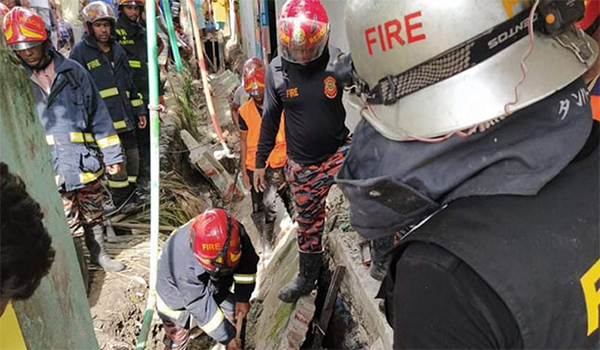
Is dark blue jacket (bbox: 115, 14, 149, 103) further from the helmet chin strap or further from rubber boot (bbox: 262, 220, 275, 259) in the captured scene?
rubber boot (bbox: 262, 220, 275, 259)

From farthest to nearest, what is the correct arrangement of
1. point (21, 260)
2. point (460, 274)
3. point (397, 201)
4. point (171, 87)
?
point (171, 87), point (21, 260), point (397, 201), point (460, 274)

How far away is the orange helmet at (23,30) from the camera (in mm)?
3305

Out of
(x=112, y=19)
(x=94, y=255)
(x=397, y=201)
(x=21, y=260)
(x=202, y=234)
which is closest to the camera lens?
(x=397, y=201)

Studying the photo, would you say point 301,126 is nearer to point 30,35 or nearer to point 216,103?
point 30,35

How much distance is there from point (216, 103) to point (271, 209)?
21.0 ft

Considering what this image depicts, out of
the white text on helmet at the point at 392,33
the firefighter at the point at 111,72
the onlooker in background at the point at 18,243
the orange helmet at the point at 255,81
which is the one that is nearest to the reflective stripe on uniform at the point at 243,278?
the firefighter at the point at 111,72

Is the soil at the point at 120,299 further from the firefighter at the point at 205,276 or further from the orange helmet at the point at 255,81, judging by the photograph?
the orange helmet at the point at 255,81

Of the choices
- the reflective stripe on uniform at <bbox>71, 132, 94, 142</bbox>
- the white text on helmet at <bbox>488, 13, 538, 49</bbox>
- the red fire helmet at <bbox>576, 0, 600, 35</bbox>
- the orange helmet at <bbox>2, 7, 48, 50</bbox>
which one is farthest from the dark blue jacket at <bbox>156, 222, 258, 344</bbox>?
the white text on helmet at <bbox>488, 13, 538, 49</bbox>

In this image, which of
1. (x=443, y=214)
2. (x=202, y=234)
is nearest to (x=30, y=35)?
(x=202, y=234)

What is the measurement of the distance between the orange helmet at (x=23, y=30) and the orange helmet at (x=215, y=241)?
1.82 m

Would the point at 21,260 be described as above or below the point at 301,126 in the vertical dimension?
above

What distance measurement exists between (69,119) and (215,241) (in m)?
1.58

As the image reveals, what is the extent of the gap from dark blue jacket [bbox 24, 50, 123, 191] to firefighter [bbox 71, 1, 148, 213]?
77 centimetres

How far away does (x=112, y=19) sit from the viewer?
4797 millimetres
